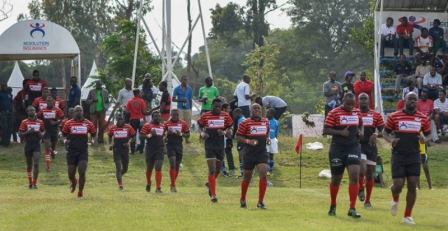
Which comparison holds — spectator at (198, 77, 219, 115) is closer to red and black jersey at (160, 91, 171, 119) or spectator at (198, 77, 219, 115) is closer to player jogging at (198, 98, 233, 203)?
red and black jersey at (160, 91, 171, 119)

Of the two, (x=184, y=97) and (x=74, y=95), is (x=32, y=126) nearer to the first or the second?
(x=74, y=95)

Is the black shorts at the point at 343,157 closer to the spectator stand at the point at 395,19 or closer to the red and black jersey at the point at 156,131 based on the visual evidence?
the red and black jersey at the point at 156,131

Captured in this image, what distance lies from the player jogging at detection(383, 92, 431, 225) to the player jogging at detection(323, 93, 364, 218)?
822mm

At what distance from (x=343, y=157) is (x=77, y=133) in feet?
23.5

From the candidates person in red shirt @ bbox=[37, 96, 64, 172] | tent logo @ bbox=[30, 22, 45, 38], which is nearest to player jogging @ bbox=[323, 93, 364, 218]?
person in red shirt @ bbox=[37, 96, 64, 172]

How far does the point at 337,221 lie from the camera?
17.1 meters

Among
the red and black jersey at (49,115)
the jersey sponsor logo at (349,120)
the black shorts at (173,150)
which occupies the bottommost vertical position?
the black shorts at (173,150)

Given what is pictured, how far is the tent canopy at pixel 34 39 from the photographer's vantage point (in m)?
34.9

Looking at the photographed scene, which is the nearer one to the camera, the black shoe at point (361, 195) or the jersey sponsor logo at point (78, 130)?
the black shoe at point (361, 195)

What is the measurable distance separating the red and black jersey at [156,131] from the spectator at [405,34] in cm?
1435

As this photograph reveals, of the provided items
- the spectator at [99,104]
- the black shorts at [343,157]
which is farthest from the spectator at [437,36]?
the black shorts at [343,157]

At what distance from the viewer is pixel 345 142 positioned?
17.7 m

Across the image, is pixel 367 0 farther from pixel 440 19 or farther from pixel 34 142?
pixel 34 142

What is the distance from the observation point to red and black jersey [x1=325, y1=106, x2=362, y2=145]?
17703 millimetres
